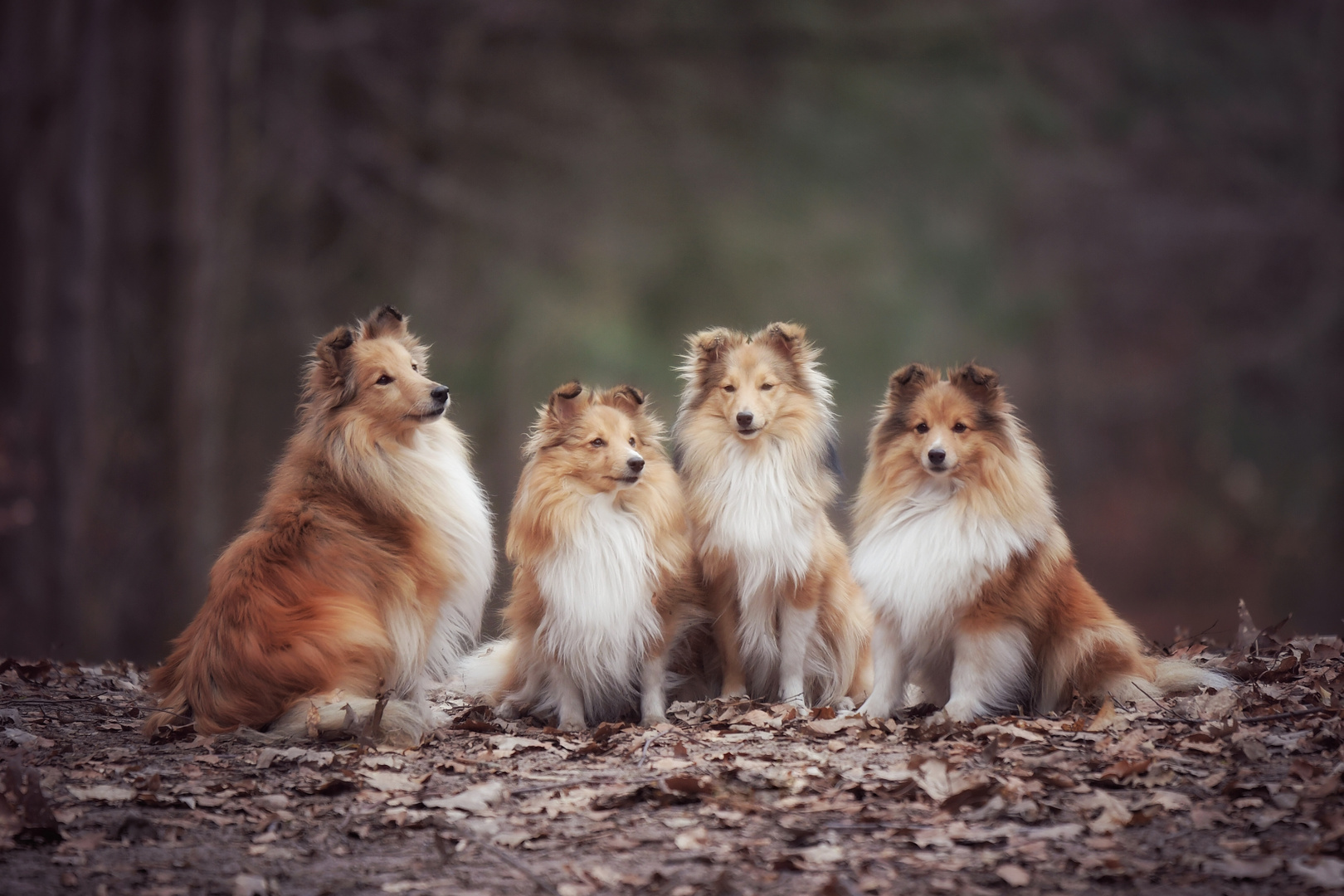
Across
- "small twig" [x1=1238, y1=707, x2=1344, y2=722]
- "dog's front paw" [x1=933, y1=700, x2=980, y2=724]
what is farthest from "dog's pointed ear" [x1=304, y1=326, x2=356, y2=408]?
"small twig" [x1=1238, y1=707, x2=1344, y2=722]

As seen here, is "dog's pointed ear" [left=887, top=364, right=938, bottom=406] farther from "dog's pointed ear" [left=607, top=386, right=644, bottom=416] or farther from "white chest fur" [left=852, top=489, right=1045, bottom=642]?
"dog's pointed ear" [left=607, top=386, right=644, bottom=416]

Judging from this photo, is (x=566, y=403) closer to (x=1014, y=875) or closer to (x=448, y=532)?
(x=448, y=532)

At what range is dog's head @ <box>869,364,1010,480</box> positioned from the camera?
454 cm

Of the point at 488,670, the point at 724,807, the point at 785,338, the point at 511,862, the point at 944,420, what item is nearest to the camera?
the point at 511,862

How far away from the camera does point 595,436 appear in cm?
480

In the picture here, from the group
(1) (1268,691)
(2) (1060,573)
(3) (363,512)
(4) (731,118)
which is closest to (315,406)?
(3) (363,512)

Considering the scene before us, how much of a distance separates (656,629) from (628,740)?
584 millimetres

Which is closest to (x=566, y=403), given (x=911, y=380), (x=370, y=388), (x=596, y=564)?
(x=596, y=564)

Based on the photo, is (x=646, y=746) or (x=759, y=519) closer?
(x=646, y=746)

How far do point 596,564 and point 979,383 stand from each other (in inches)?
71.1

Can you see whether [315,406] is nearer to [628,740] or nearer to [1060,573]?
[628,740]

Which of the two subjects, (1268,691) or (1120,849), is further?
(1268,691)

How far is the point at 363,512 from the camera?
4.66 metres

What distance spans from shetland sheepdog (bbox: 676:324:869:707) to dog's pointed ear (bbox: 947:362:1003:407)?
27.2 inches
